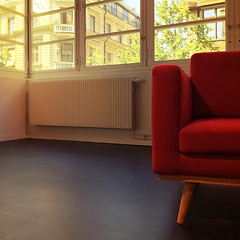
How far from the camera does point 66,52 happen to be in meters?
4.22

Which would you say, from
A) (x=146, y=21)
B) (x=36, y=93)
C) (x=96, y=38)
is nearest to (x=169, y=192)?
(x=146, y=21)

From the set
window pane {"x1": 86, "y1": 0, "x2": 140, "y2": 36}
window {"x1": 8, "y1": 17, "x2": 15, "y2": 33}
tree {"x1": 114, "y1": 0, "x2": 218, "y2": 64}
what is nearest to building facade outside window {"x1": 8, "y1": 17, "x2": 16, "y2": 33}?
window {"x1": 8, "y1": 17, "x2": 15, "y2": 33}

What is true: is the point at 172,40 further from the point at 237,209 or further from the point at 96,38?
the point at 237,209

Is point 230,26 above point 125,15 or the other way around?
the other way around

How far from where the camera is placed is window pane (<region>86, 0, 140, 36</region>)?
11.7 ft

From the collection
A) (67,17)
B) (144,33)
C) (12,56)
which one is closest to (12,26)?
(12,56)

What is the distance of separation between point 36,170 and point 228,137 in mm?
1503

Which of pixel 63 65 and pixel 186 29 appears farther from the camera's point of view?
pixel 63 65

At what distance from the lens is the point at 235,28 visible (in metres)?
2.99

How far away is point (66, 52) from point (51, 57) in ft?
1.07

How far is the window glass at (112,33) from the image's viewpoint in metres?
3.58

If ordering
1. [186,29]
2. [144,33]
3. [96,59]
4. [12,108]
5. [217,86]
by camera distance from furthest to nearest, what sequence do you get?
[12,108], [96,59], [144,33], [186,29], [217,86]

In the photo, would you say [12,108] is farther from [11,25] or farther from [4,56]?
[11,25]

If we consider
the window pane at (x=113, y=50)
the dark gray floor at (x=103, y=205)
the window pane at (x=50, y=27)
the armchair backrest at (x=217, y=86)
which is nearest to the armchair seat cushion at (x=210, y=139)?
the dark gray floor at (x=103, y=205)
